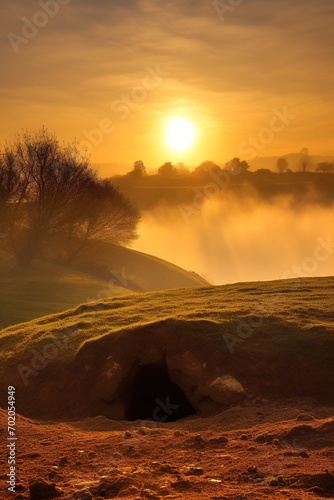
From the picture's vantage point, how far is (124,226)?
271ft

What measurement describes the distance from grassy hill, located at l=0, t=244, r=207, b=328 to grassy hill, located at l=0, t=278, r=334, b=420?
27.3 m

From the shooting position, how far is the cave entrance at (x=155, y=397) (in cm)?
1898

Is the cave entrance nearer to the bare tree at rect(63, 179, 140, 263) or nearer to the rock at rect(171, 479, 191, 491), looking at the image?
the rock at rect(171, 479, 191, 491)

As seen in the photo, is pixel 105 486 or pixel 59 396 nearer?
pixel 105 486

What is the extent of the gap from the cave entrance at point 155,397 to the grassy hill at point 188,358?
0.22 feet

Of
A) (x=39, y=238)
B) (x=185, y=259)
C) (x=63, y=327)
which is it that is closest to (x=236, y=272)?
(x=185, y=259)

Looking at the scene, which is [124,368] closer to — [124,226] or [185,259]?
[124,226]

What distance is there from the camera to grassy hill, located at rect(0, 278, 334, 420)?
17.4 m

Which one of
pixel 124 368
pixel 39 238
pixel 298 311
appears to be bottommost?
pixel 124 368

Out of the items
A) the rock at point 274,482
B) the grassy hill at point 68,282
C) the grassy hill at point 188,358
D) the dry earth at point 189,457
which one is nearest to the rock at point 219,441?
the dry earth at point 189,457

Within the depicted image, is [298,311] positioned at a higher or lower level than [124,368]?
higher

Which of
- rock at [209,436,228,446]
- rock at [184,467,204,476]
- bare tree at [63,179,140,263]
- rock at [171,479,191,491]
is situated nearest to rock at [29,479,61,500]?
rock at [171,479,191,491]

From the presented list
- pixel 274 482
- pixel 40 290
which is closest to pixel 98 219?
pixel 40 290

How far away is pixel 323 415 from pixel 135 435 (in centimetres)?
463
